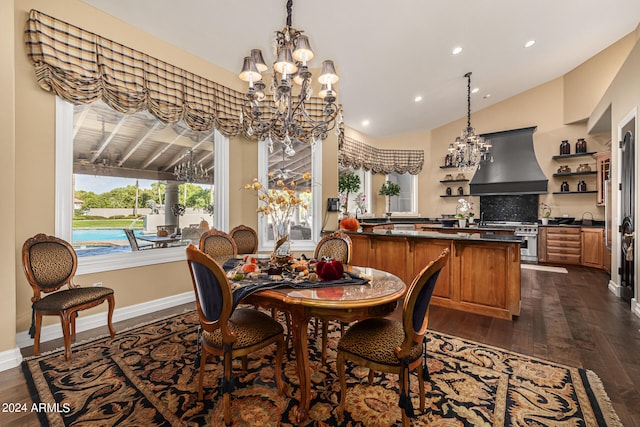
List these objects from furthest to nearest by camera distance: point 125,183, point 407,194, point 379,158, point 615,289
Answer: point 407,194
point 379,158
point 615,289
point 125,183

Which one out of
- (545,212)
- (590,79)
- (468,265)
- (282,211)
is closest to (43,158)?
(282,211)

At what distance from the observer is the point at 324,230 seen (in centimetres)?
443

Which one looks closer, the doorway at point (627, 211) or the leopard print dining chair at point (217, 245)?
the leopard print dining chair at point (217, 245)

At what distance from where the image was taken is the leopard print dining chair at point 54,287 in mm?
2209

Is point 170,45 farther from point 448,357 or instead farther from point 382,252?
point 448,357

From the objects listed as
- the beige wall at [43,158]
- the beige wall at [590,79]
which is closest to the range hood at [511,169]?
the beige wall at [590,79]

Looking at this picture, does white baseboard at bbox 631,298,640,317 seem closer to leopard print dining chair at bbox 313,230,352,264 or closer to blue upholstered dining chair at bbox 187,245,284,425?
leopard print dining chair at bbox 313,230,352,264

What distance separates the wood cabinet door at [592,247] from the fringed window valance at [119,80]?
7146mm

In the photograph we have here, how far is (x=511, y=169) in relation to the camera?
275 inches

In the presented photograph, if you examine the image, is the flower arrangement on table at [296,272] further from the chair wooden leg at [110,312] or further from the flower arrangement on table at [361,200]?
the flower arrangement on table at [361,200]

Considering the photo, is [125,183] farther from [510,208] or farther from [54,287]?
[510,208]

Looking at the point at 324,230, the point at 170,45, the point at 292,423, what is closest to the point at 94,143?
the point at 170,45

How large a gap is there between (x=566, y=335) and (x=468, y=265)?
105cm

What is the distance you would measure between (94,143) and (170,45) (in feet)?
4.96
